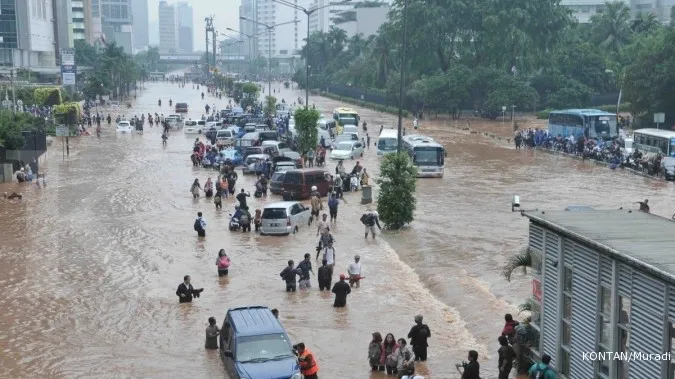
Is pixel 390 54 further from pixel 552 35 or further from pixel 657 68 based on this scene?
pixel 657 68

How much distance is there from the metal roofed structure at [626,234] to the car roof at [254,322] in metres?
4.79

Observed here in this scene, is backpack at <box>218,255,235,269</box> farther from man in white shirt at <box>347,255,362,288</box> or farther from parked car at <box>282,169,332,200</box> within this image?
parked car at <box>282,169,332,200</box>

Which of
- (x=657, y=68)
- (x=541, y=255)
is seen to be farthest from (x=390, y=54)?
(x=541, y=255)

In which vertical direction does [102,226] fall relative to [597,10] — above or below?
below

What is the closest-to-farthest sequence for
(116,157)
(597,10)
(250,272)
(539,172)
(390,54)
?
(250,272) < (539,172) < (116,157) < (390,54) < (597,10)

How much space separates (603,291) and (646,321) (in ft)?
4.17

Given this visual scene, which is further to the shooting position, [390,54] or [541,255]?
[390,54]

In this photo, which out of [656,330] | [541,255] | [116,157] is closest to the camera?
[656,330]

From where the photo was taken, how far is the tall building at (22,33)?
391ft

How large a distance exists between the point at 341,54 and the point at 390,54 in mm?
52474

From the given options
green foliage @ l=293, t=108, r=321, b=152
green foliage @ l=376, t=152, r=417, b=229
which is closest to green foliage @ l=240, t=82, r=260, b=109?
green foliage @ l=293, t=108, r=321, b=152

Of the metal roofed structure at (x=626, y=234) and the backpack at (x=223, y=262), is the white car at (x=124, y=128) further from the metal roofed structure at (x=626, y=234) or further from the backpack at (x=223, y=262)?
the metal roofed structure at (x=626, y=234)

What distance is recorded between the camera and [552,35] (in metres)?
94.2

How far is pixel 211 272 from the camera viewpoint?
25016 mm
